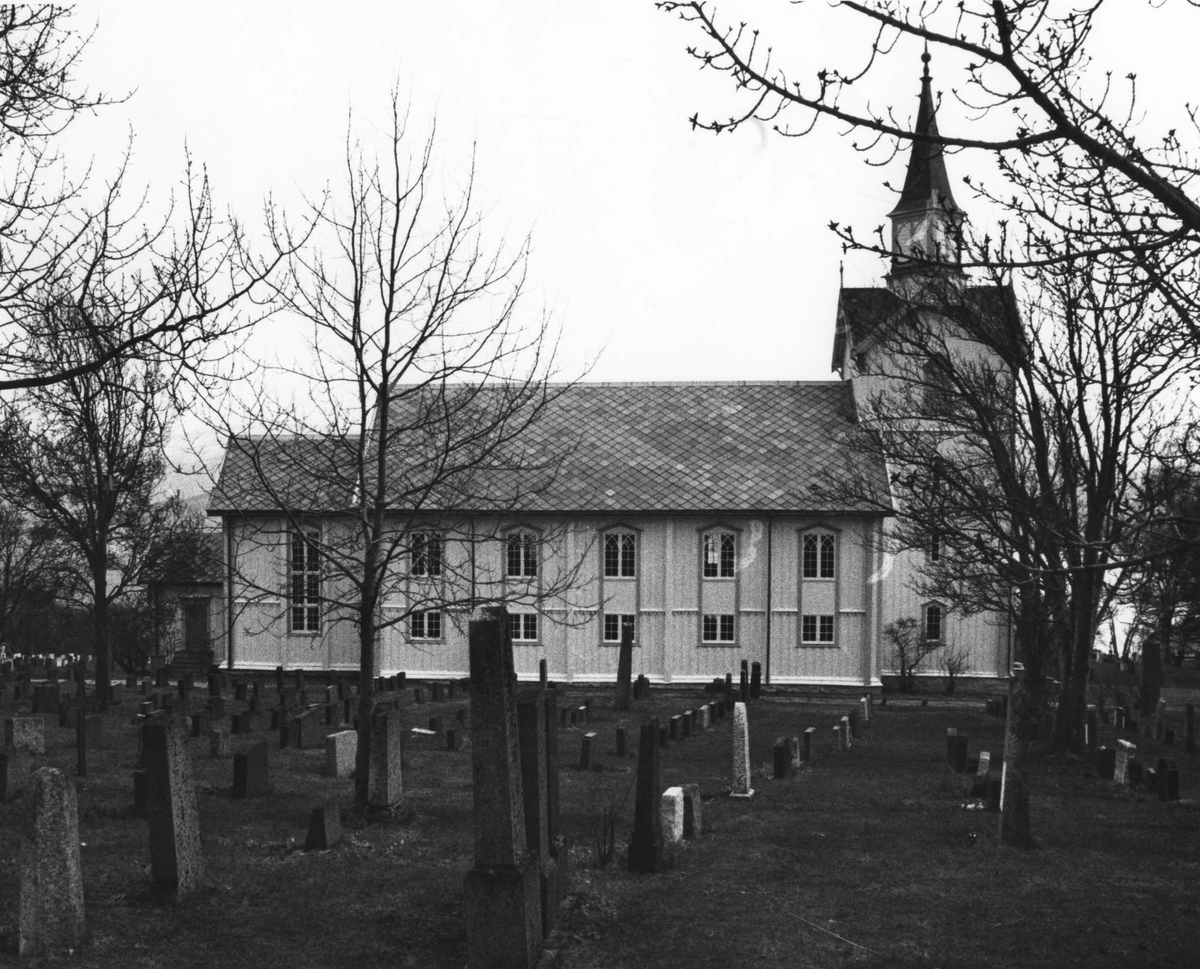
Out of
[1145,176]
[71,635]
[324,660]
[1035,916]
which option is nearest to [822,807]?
[1035,916]

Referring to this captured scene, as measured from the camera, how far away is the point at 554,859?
10.4 m

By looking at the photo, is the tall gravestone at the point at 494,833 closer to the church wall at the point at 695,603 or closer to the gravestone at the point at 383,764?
the gravestone at the point at 383,764

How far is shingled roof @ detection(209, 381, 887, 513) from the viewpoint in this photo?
3881cm

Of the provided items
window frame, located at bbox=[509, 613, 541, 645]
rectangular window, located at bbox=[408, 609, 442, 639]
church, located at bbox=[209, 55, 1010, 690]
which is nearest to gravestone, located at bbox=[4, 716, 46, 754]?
church, located at bbox=[209, 55, 1010, 690]

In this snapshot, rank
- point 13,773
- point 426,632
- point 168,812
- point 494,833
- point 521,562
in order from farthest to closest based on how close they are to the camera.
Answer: point 521,562 < point 426,632 < point 13,773 < point 168,812 < point 494,833

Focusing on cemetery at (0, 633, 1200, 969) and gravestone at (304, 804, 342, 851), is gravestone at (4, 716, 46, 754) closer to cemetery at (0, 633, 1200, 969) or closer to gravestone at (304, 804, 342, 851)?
cemetery at (0, 633, 1200, 969)

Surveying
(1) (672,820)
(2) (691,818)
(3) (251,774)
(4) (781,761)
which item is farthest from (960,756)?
(3) (251,774)

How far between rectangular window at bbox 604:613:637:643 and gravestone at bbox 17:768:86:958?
1207 inches

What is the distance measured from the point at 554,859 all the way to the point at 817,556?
29.6 m

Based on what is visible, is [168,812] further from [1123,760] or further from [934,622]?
[934,622]

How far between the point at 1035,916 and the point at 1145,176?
676 centimetres

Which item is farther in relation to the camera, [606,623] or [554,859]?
[606,623]

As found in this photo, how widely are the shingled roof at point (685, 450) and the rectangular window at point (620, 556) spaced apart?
1.11 metres

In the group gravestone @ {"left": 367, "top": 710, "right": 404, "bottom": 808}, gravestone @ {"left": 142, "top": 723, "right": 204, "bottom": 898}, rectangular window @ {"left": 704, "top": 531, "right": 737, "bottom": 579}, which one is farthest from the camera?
rectangular window @ {"left": 704, "top": 531, "right": 737, "bottom": 579}
